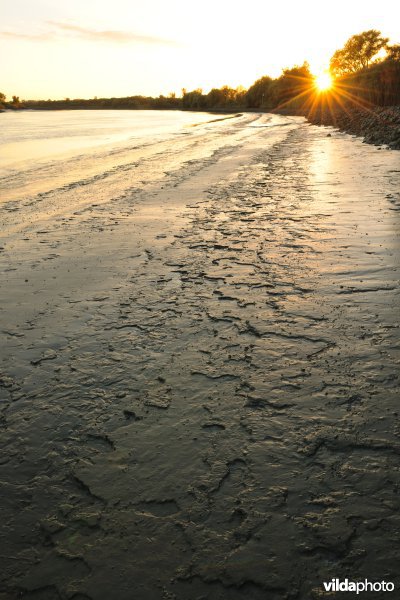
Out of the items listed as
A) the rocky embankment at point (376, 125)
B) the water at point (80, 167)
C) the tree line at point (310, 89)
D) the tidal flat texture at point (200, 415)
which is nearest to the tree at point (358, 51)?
the tree line at point (310, 89)

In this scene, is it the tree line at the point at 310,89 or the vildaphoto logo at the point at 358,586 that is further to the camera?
the tree line at the point at 310,89

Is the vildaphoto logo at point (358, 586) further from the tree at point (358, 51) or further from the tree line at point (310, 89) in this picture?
the tree at point (358, 51)

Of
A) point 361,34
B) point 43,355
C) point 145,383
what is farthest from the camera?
point 361,34

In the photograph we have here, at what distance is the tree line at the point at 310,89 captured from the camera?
1089 inches

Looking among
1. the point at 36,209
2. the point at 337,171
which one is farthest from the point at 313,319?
the point at 337,171

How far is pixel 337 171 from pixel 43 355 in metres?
10.2

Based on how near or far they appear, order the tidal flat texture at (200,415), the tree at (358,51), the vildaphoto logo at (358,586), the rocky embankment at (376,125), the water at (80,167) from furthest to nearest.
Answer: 1. the tree at (358,51)
2. the rocky embankment at (376,125)
3. the water at (80,167)
4. the tidal flat texture at (200,415)
5. the vildaphoto logo at (358,586)

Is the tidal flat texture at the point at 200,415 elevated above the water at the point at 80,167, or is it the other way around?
the water at the point at 80,167

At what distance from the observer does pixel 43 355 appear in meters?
3.63

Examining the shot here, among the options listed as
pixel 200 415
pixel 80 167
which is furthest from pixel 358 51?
pixel 200 415

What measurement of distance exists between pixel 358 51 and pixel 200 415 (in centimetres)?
7832

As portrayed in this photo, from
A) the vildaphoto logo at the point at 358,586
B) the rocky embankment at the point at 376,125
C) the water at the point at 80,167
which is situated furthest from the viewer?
the rocky embankment at the point at 376,125

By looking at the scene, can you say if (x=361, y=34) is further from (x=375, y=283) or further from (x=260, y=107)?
(x=375, y=283)

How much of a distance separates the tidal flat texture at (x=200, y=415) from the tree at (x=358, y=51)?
70.6 m
